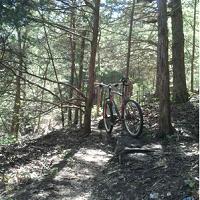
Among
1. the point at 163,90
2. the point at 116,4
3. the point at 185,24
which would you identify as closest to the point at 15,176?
the point at 163,90

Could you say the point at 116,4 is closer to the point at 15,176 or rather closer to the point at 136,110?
the point at 136,110

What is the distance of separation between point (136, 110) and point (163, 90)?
31.8 inches

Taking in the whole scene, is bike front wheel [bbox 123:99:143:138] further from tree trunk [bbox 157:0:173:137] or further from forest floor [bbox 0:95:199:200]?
tree trunk [bbox 157:0:173:137]

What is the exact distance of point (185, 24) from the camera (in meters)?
12.3

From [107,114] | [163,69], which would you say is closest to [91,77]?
[107,114]

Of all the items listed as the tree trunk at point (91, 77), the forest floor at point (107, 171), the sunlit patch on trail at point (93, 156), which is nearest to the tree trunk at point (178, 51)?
the forest floor at point (107, 171)

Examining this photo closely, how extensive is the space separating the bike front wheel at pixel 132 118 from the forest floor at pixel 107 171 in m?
0.26

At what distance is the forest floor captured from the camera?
2875 mm

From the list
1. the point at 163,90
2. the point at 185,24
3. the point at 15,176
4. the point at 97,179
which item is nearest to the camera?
the point at 97,179

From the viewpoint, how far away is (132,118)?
5.41m

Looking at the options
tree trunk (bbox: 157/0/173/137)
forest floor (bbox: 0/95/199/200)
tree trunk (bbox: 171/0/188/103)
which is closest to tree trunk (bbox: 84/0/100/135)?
forest floor (bbox: 0/95/199/200)

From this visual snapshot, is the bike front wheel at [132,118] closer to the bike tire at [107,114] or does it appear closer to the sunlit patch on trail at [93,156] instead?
the sunlit patch on trail at [93,156]

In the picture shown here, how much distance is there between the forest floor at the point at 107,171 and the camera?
2.87 metres

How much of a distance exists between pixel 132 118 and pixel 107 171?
1824mm
